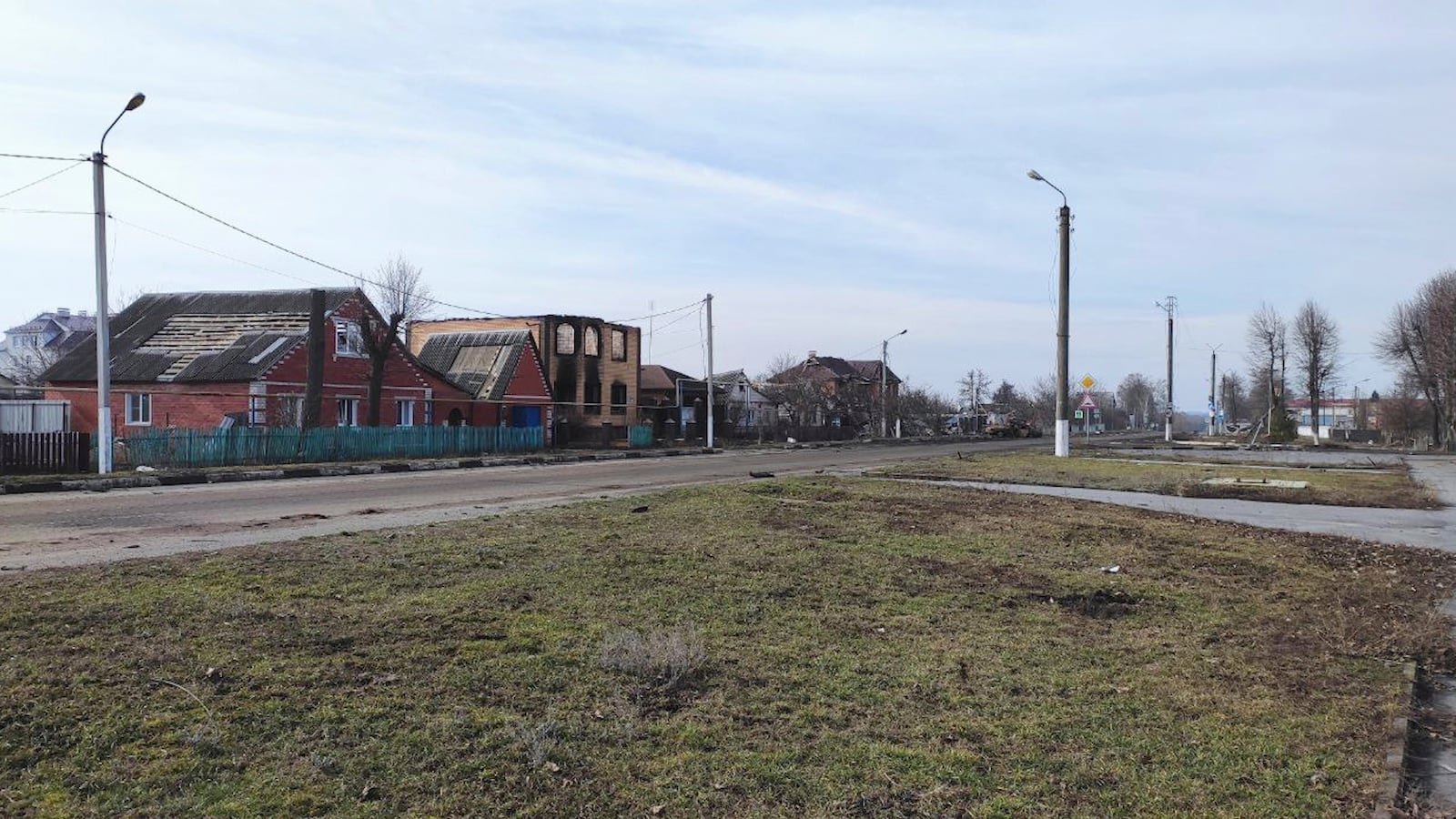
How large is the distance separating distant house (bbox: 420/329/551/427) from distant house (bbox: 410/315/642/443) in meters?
1.44

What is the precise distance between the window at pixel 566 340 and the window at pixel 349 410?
15589 millimetres

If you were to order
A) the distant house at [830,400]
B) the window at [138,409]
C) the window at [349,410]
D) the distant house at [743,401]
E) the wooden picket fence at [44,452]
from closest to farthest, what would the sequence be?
the wooden picket fence at [44,452] < the window at [138,409] < the window at [349,410] < the distant house at [743,401] < the distant house at [830,400]

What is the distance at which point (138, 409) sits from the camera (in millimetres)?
33594

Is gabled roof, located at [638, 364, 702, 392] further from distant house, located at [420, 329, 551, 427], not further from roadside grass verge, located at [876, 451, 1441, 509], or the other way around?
roadside grass verge, located at [876, 451, 1441, 509]

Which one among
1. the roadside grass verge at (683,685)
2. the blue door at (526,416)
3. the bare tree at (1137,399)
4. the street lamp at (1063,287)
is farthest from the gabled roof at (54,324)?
the bare tree at (1137,399)

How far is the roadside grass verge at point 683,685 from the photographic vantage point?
370 centimetres

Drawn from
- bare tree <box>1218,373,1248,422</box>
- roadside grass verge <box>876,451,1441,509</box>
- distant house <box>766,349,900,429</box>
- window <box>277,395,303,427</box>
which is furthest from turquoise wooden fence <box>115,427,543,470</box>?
bare tree <box>1218,373,1248,422</box>

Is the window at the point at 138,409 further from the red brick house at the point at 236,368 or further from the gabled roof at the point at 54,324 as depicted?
the gabled roof at the point at 54,324

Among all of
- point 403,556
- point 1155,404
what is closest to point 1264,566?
point 403,556

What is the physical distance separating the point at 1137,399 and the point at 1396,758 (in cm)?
17294

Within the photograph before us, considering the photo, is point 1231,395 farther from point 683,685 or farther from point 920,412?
point 683,685

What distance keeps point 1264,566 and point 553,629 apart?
734 centimetres

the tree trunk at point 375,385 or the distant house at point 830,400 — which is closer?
the tree trunk at point 375,385

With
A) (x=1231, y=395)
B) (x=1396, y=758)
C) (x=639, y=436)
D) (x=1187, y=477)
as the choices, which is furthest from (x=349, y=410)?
(x=1231, y=395)
